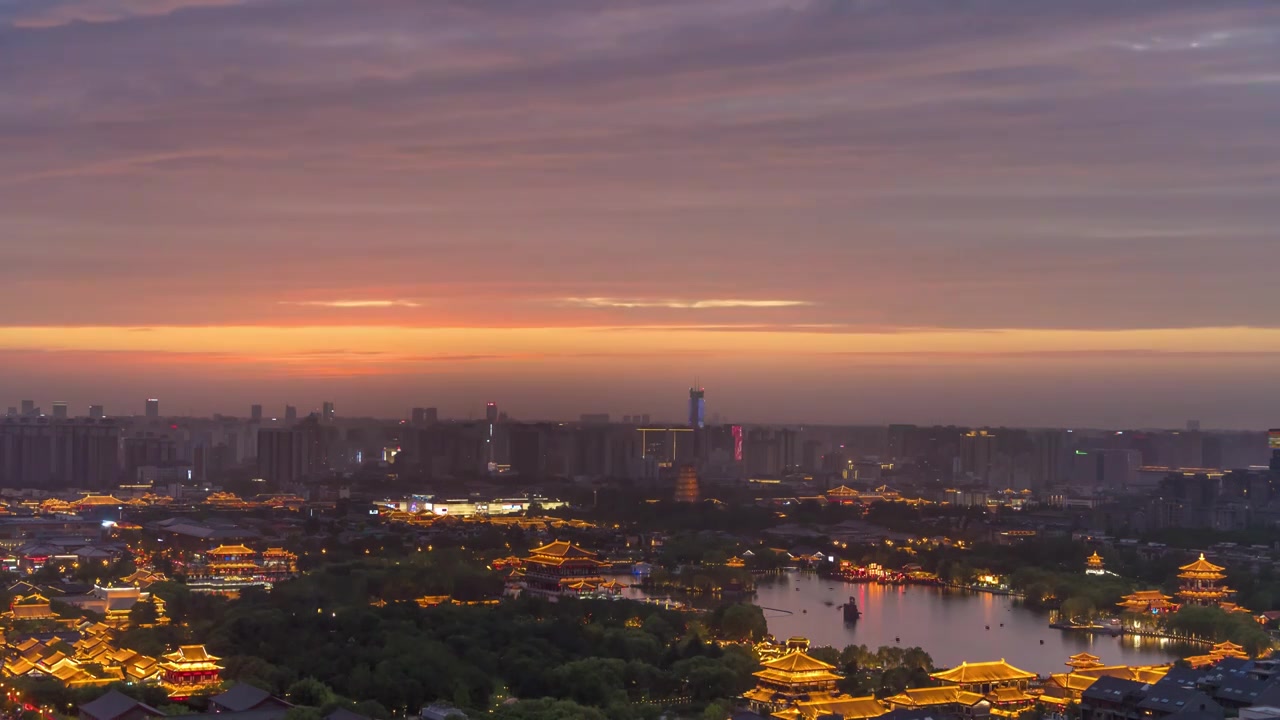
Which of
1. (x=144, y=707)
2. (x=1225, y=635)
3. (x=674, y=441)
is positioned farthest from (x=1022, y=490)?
(x=144, y=707)

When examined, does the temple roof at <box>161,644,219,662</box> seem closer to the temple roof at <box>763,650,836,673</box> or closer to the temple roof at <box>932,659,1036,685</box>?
the temple roof at <box>763,650,836,673</box>

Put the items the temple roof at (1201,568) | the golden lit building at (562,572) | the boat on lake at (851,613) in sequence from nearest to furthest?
the boat on lake at (851,613), the golden lit building at (562,572), the temple roof at (1201,568)

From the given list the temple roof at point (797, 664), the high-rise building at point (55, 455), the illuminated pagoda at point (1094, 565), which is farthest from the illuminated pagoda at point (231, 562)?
the high-rise building at point (55, 455)

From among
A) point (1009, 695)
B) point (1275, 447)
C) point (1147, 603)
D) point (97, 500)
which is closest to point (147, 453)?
point (97, 500)

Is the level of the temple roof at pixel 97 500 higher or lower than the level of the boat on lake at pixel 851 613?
higher

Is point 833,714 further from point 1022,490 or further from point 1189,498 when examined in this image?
point 1022,490

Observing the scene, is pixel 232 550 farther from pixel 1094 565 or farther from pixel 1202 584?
pixel 1202 584

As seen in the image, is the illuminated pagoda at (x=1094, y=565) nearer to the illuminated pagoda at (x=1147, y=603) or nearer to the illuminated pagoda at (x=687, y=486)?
the illuminated pagoda at (x=1147, y=603)
